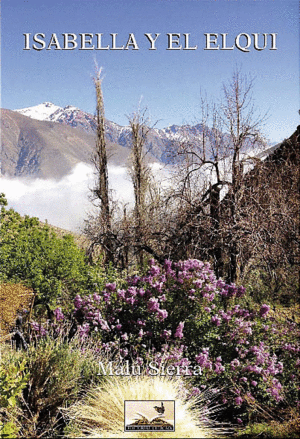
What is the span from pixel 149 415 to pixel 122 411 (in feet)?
0.68

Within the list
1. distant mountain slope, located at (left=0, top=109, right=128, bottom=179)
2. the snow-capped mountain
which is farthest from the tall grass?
distant mountain slope, located at (left=0, top=109, right=128, bottom=179)

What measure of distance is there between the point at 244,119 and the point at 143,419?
3.97 metres

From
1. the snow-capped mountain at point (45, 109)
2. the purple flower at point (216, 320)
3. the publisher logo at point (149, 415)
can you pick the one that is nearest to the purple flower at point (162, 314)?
the purple flower at point (216, 320)

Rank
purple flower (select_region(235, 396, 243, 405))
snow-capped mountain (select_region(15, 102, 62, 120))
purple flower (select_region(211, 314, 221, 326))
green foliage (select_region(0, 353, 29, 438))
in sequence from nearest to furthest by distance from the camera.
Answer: green foliage (select_region(0, 353, 29, 438)) → purple flower (select_region(235, 396, 243, 405)) → purple flower (select_region(211, 314, 221, 326)) → snow-capped mountain (select_region(15, 102, 62, 120))

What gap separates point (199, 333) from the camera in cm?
391

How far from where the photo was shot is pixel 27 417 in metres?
3.12

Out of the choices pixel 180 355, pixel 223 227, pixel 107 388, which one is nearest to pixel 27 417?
pixel 107 388

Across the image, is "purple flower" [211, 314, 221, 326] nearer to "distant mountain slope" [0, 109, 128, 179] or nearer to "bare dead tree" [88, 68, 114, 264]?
"bare dead tree" [88, 68, 114, 264]

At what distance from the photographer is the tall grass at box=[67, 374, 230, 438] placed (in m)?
2.93

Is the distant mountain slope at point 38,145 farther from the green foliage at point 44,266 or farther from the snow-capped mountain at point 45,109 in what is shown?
the green foliage at point 44,266

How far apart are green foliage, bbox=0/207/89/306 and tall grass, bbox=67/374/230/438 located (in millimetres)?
2024

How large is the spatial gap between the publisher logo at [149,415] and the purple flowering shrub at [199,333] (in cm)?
58

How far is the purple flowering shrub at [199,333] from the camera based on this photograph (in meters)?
3.60

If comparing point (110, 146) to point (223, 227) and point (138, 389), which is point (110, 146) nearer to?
point (223, 227)
